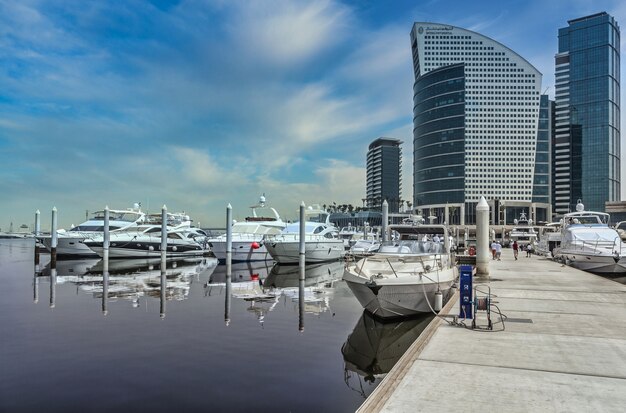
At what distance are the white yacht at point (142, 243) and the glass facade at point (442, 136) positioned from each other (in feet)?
464

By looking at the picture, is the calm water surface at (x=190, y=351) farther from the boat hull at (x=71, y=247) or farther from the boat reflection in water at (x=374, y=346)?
the boat hull at (x=71, y=247)

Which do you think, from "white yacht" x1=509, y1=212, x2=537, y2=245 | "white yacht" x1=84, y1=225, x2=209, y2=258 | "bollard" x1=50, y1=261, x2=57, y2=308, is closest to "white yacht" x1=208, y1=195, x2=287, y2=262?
"white yacht" x1=84, y1=225, x2=209, y2=258

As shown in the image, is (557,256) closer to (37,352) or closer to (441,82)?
(37,352)

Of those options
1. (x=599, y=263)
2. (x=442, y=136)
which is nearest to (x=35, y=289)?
(x=599, y=263)

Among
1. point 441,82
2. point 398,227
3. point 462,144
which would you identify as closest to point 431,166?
point 462,144

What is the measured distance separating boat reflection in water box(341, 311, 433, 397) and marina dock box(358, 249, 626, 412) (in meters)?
1.37

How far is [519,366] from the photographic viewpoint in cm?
805

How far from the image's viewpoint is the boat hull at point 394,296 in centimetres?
1477

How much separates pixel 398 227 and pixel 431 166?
6648 inches

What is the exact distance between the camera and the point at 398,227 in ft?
73.7

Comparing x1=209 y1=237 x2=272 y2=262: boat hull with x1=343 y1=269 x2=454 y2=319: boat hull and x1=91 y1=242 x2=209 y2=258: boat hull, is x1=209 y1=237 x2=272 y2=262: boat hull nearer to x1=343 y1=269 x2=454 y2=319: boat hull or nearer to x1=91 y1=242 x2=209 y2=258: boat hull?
x1=91 y1=242 x2=209 y2=258: boat hull

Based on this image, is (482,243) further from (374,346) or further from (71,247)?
(71,247)

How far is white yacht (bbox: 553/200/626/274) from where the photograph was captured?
30.7 meters

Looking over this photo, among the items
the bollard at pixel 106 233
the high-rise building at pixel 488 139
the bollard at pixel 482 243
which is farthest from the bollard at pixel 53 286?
the high-rise building at pixel 488 139
